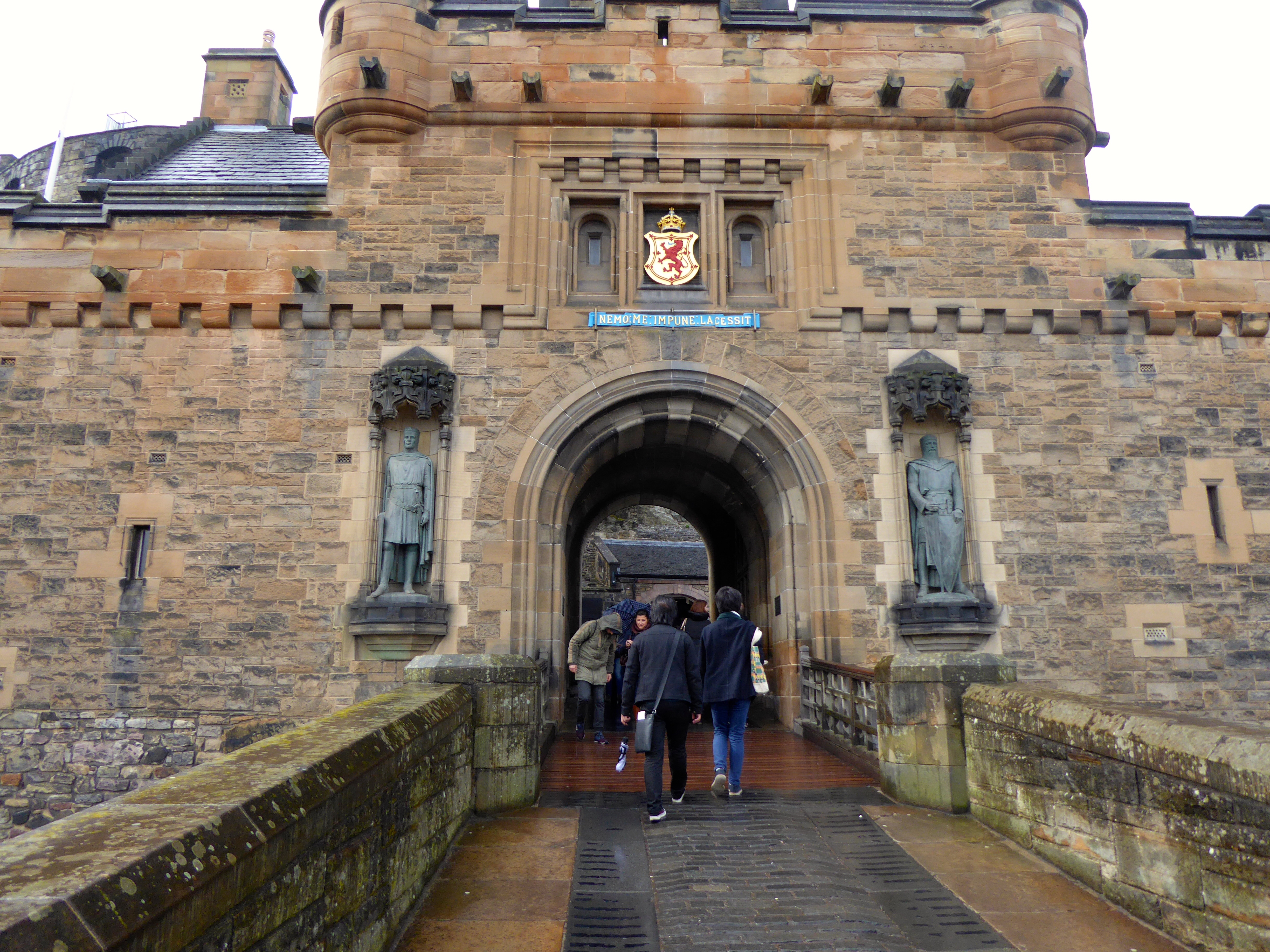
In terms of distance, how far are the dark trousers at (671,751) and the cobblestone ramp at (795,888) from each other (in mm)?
169

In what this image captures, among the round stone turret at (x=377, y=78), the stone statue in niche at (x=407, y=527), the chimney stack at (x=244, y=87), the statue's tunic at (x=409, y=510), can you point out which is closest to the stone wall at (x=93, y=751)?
the stone statue in niche at (x=407, y=527)

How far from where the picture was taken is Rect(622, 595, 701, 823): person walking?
6.00 metres

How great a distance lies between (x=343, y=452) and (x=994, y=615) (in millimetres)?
7432

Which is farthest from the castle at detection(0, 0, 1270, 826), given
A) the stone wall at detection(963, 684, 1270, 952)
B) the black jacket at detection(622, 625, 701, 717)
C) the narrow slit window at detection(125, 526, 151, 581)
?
the stone wall at detection(963, 684, 1270, 952)

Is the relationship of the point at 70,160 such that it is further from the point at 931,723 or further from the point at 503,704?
the point at 931,723

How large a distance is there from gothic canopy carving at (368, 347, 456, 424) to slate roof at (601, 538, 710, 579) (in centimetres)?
1939

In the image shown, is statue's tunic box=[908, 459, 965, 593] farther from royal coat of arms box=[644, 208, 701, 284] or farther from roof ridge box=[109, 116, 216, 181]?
roof ridge box=[109, 116, 216, 181]

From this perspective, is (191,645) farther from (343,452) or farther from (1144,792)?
(1144,792)

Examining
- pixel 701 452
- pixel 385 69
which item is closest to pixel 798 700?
pixel 701 452

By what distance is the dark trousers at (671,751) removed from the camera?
19.5ft

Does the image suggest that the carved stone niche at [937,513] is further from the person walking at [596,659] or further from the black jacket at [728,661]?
the black jacket at [728,661]

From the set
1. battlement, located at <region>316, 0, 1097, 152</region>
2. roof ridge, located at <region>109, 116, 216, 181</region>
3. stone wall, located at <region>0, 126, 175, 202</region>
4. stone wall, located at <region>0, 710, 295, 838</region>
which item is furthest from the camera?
stone wall, located at <region>0, 126, 175, 202</region>

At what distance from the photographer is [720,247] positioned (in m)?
11.1

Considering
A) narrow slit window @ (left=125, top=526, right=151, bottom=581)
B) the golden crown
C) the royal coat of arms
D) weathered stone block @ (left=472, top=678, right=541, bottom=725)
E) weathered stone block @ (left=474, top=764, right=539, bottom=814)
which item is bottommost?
→ weathered stone block @ (left=474, top=764, right=539, bottom=814)
